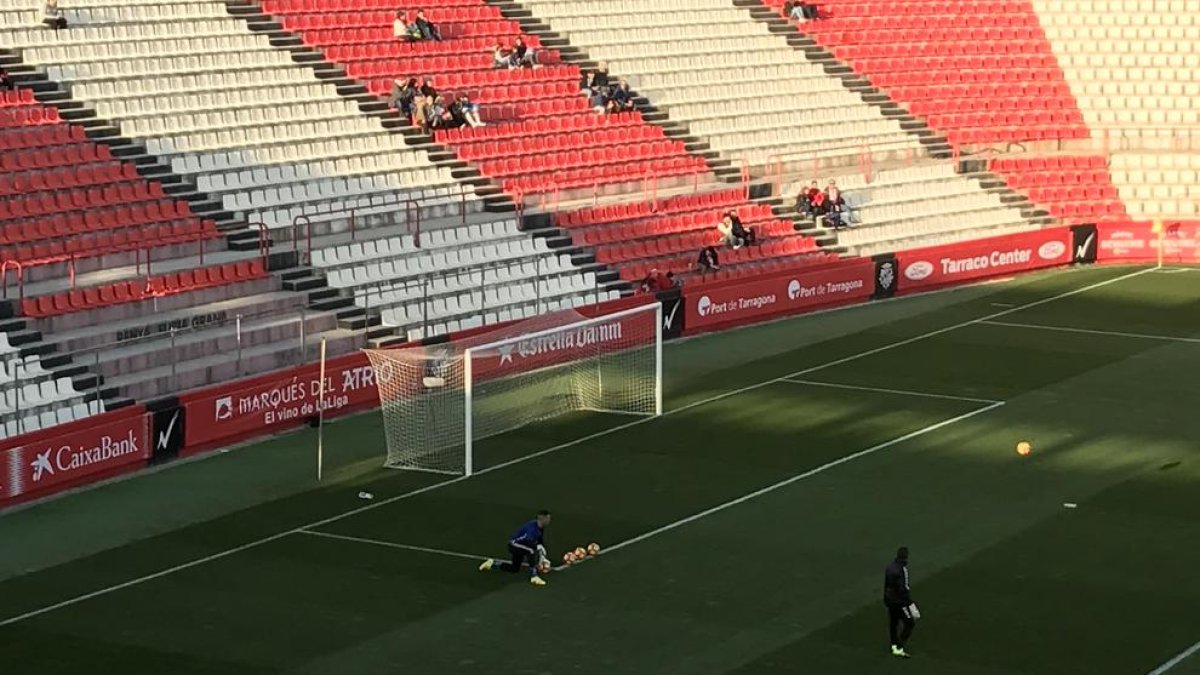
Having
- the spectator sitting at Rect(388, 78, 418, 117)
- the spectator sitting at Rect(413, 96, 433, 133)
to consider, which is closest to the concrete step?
the spectator sitting at Rect(413, 96, 433, 133)

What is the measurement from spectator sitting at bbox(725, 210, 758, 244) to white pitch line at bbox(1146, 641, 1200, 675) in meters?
25.6

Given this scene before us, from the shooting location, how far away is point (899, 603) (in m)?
24.5

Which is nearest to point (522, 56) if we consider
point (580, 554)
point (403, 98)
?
point (403, 98)

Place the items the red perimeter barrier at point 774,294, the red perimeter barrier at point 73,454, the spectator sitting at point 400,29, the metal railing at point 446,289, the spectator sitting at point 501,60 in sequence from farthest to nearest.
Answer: the spectator sitting at point 501,60, the spectator sitting at point 400,29, the red perimeter barrier at point 774,294, the metal railing at point 446,289, the red perimeter barrier at point 73,454

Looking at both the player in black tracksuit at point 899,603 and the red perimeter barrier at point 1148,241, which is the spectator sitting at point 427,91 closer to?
the red perimeter barrier at point 1148,241

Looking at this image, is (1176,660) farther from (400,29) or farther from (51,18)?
(400,29)

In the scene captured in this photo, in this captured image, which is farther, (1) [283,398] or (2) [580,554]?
(1) [283,398]

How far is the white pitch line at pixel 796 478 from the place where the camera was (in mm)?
30062

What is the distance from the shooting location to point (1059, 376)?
1614 inches

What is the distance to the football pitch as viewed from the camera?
24984mm

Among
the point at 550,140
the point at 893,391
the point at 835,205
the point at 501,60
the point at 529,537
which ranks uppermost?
the point at 501,60

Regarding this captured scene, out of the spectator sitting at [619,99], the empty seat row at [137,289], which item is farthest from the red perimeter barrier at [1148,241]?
the empty seat row at [137,289]

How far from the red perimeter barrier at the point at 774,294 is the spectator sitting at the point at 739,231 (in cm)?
207

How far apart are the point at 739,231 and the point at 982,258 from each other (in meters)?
7.01
